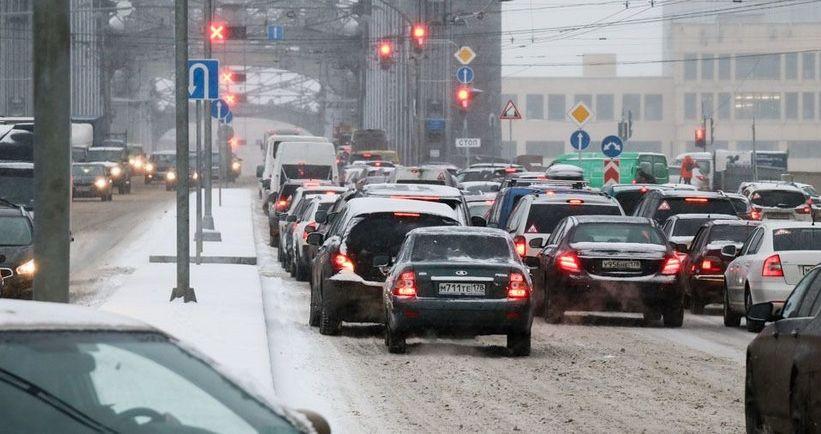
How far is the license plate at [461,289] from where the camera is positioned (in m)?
18.1

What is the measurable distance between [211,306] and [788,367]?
1118 centimetres

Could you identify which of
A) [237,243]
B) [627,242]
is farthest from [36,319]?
[237,243]

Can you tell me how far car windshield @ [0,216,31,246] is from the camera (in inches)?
984

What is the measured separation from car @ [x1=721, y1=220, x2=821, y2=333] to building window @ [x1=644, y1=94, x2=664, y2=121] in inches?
5696

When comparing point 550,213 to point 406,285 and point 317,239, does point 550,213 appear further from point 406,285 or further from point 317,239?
point 406,285

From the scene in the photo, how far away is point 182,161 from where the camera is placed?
881 inches

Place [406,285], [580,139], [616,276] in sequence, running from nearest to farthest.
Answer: [406,285] → [616,276] → [580,139]

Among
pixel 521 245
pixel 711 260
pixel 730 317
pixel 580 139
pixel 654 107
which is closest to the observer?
pixel 730 317

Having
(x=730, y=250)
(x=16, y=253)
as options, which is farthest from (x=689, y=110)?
(x=16, y=253)

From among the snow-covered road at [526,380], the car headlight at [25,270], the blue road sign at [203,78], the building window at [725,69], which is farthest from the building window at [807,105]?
the car headlight at [25,270]

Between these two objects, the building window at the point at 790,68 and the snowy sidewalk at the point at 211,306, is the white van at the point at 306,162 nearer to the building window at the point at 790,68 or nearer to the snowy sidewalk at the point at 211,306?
the snowy sidewalk at the point at 211,306

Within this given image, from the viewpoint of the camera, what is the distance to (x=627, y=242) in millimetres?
23188

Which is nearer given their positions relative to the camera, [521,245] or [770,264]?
[770,264]

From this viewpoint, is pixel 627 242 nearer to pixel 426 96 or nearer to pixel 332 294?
pixel 332 294
